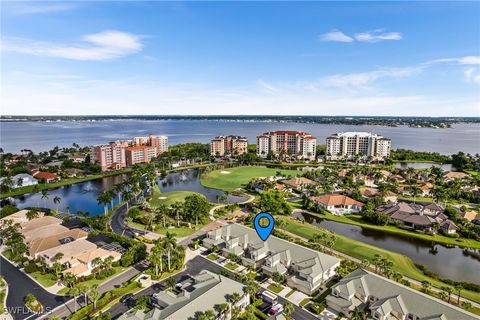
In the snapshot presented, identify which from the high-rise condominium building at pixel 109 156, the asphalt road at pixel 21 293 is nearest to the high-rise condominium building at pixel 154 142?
the high-rise condominium building at pixel 109 156

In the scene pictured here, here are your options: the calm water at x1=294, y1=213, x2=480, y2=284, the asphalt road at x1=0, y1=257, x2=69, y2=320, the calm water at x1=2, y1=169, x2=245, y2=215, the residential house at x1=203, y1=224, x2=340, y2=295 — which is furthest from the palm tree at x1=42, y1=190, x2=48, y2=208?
the calm water at x1=294, y1=213, x2=480, y2=284

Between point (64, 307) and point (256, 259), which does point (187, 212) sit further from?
point (64, 307)

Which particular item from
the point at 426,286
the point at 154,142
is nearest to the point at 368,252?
the point at 426,286

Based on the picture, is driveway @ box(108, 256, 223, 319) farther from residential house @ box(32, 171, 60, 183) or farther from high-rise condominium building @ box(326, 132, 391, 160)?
high-rise condominium building @ box(326, 132, 391, 160)

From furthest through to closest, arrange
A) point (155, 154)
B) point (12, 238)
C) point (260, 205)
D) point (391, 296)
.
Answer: point (155, 154)
point (260, 205)
point (12, 238)
point (391, 296)

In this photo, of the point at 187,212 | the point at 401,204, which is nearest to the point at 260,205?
the point at 187,212

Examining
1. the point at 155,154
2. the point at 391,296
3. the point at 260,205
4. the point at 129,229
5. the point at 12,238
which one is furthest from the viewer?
the point at 155,154

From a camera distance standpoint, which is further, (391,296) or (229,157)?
(229,157)
